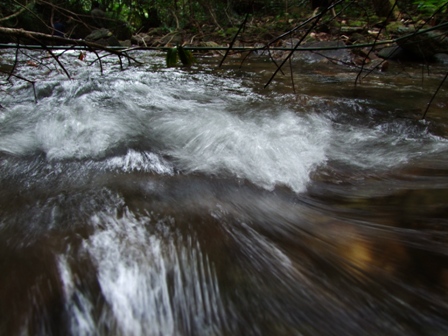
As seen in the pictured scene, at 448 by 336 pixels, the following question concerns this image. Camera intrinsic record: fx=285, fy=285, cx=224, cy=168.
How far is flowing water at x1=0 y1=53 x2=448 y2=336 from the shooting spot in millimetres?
1075

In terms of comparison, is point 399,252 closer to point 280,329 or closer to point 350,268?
point 350,268

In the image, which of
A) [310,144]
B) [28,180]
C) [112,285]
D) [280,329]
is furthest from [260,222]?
[28,180]

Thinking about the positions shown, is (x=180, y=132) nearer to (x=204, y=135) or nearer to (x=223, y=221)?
(x=204, y=135)

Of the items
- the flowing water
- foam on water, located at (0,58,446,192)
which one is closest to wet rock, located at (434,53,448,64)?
the flowing water

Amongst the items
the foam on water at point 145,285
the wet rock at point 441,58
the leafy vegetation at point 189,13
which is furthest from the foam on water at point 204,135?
the leafy vegetation at point 189,13

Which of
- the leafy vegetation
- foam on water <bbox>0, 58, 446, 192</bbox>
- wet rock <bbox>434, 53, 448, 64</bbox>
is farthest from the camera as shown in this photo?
the leafy vegetation

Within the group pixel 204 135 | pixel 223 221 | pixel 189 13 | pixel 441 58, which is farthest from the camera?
pixel 189 13

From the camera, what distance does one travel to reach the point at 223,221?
5.10 ft

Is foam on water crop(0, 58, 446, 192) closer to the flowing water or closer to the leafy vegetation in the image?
the flowing water

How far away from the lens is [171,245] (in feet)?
4.46

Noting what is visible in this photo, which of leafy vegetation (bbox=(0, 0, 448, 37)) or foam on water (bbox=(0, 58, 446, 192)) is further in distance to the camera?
leafy vegetation (bbox=(0, 0, 448, 37))

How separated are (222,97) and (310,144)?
165 cm

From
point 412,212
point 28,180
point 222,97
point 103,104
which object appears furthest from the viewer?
point 222,97

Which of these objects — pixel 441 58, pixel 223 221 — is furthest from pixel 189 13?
pixel 223 221
